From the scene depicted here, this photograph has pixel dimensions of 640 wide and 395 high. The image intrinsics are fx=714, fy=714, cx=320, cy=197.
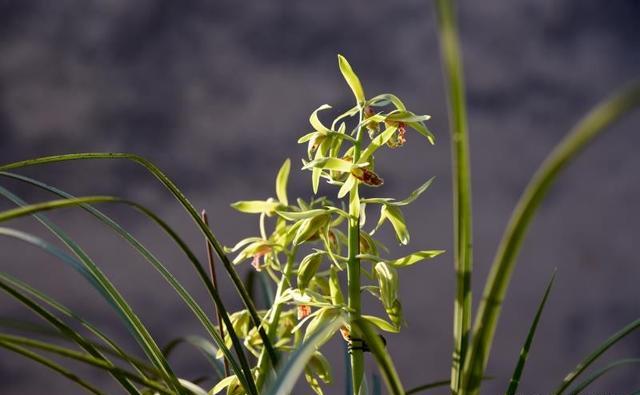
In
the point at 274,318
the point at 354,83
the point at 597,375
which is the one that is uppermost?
the point at 354,83

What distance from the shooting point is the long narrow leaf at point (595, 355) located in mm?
1176

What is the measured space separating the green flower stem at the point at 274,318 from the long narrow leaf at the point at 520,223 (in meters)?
0.44

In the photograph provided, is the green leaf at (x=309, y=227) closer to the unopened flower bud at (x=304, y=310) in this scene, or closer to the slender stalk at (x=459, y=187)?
the unopened flower bud at (x=304, y=310)

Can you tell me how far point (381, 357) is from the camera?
81 centimetres

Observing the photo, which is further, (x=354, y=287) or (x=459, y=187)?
(x=354, y=287)

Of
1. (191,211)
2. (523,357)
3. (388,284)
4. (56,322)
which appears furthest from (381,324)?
(56,322)

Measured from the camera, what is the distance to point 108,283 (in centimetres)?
118

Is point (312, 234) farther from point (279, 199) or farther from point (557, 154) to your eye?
point (557, 154)

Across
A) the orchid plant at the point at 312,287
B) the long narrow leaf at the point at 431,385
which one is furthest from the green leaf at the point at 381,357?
the long narrow leaf at the point at 431,385

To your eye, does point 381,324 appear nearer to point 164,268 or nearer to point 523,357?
point 523,357

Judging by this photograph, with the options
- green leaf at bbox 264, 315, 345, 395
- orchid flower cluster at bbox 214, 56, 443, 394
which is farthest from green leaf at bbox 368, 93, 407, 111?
green leaf at bbox 264, 315, 345, 395

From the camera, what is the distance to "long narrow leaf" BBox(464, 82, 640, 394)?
0.56 meters

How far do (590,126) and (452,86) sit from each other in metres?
0.15

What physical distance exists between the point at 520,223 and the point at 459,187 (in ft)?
0.30
